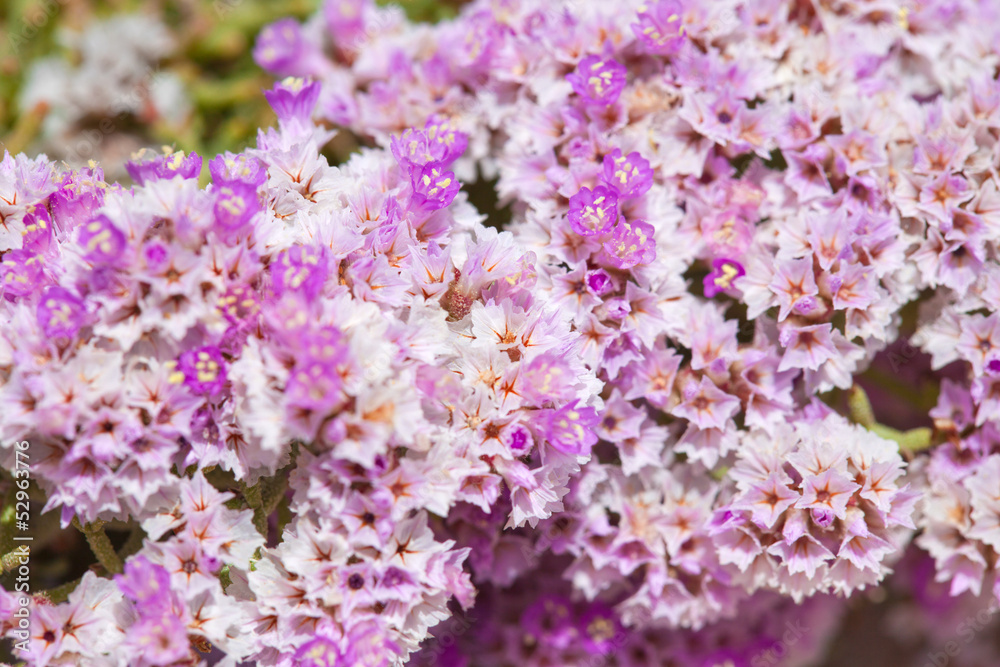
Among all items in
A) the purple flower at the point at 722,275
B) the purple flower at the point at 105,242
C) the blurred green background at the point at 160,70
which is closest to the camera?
the purple flower at the point at 105,242

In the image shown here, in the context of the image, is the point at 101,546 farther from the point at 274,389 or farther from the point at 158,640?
the point at 274,389

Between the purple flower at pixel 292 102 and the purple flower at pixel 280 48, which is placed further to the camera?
the purple flower at pixel 280 48

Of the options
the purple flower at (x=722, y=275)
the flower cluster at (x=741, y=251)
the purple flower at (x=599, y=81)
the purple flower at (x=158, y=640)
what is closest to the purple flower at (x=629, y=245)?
the flower cluster at (x=741, y=251)

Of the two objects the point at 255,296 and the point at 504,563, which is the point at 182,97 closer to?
the point at 255,296

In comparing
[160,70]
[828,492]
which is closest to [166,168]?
[160,70]

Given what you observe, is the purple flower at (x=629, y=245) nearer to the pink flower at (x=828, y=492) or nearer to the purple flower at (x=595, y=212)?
the purple flower at (x=595, y=212)

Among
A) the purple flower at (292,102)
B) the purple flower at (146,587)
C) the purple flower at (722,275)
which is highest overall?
the purple flower at (292,102)

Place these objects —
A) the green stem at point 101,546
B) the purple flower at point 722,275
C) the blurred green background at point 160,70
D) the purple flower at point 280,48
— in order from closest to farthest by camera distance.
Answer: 1. the green stem at point 101,546
2. the purple flower at point 722,275
3. the purple flower at point 280,48
4. the blurred green background at point 160,70
